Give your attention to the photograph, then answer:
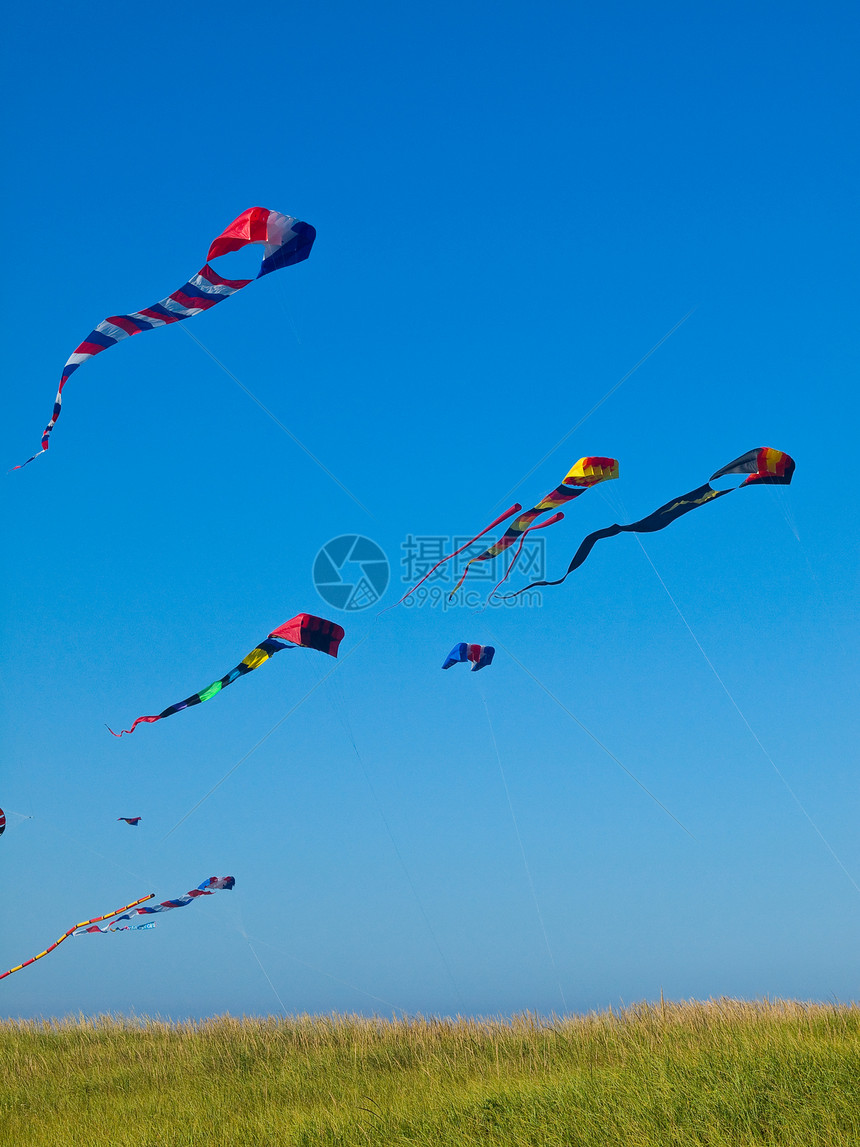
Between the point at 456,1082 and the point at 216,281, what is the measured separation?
1248 centimetres

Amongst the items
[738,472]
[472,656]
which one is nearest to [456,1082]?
[472,656]

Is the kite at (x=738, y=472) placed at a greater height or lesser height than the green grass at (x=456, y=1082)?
greater

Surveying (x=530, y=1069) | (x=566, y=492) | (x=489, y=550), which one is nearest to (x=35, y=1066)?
(x=530, y=1069)

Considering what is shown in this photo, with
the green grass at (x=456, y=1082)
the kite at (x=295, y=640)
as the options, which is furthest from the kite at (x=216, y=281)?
the green grass at (x=456, y=1082)

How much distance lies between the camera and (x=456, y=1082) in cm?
1516

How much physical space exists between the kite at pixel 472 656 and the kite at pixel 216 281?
801 cm

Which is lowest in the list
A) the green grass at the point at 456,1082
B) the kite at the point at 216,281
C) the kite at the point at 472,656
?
the green grass at the point at 456,1082

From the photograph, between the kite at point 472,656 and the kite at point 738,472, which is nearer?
the kite at point 738,472

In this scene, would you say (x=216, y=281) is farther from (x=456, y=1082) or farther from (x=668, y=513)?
(x=456, y=1082)

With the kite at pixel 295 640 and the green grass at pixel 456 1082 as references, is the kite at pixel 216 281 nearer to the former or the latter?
the kite at pixel 295 640

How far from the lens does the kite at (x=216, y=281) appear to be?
39.8 feet

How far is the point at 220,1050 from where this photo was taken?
61.0 feet

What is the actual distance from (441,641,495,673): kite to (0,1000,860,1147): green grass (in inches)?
263

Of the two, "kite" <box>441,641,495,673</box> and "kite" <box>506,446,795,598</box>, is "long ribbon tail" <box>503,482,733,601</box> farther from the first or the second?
"kite" <box>441,641,495,673</box>
